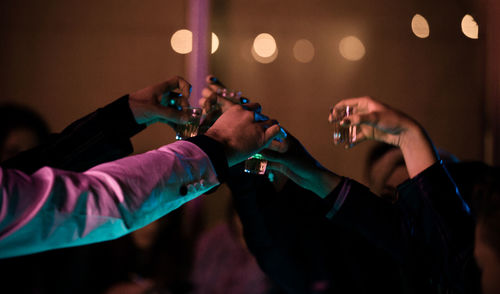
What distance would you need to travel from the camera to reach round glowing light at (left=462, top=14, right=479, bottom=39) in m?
2.78

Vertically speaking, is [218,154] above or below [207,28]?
below

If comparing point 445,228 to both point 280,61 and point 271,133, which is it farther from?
point 280,61

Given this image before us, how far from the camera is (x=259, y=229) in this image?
4.12 feet

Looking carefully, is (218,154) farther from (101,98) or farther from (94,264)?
(101,98)

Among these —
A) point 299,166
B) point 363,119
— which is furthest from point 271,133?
point 363,119

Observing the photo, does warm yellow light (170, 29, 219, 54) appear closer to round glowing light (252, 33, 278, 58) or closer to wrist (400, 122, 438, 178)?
round glowing light (252, 33, 278, 58)

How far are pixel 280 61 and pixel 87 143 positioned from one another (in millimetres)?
1959

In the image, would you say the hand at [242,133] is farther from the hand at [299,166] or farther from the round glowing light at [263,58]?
the round glowing light at [263,58]

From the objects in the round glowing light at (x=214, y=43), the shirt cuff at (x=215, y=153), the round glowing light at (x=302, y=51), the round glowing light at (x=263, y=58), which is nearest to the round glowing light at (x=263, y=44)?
the round glowing light at (x=263, y=58)

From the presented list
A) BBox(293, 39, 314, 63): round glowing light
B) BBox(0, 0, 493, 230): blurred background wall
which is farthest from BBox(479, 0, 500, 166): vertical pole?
BBox(293, 39, 314, 63): round glowing light

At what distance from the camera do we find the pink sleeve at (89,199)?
523mm

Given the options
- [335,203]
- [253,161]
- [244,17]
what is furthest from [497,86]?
[253,161]

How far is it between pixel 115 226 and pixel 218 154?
235 millimetres

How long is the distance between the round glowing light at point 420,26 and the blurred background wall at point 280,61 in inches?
0.7
